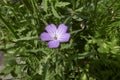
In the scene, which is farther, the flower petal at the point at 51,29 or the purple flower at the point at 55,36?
the flower petal at the point at 51,29

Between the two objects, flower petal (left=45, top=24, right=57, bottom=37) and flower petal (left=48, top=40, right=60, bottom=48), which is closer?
flower petal (left=48, top=40, right=60, bottom=48)

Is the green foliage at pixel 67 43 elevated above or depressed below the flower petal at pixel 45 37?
below

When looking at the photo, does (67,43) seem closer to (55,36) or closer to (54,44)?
(55,36)

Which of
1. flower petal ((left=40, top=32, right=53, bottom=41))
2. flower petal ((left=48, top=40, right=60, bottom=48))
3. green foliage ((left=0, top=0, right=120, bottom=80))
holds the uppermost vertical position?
flower petal ((left=40, top=32, right=53, bottom=41))

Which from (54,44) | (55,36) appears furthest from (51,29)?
(54,44)

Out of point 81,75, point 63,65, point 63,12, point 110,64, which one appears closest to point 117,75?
A: point 110,64
